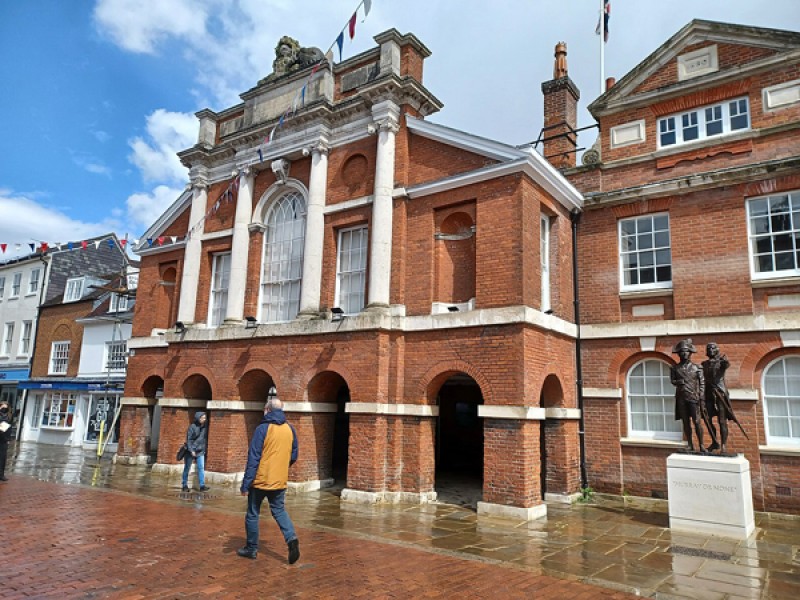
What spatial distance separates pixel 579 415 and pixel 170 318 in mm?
12899

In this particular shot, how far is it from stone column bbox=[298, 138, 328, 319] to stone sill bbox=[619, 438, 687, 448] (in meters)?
7.48

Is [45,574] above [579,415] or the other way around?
the other way around

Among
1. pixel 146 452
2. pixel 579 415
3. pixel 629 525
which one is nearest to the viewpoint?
pixel 629 525

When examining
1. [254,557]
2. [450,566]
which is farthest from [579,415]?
[254,557]

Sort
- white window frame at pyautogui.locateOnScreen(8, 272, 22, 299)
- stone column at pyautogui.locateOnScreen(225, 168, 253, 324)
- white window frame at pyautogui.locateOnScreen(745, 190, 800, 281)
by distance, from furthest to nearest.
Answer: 1. white window frame at pyautogui.locateOnScreen(8, 272, 22, 299)
2. stone column at pyautogui.locateOnScreen(225, 168, 253, 324)
3. white window frame at pyautogui.locateOnScreen(745, 190, 800, 281)

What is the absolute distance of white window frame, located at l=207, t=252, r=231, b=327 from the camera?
658 inches

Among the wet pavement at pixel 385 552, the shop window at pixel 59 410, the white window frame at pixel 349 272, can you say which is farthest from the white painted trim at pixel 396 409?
the shop window at pixel 59 410

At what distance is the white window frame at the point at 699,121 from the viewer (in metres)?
12.5

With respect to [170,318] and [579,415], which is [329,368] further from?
[170,318]

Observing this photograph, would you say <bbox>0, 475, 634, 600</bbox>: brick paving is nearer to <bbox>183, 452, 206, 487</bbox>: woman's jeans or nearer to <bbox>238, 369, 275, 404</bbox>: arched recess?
<bbox>183, 452, 206, 487</bbox>: woman's jeans

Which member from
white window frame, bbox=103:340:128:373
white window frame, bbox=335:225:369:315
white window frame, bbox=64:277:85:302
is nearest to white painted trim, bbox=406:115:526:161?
white window frame, bbox=335:225:369:315

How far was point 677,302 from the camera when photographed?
12.2 m

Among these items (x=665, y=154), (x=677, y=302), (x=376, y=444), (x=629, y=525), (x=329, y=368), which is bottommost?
(x=629, y=525)

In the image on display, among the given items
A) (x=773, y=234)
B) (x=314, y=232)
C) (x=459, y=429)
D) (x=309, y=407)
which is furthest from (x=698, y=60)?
(x=459, y=429)
